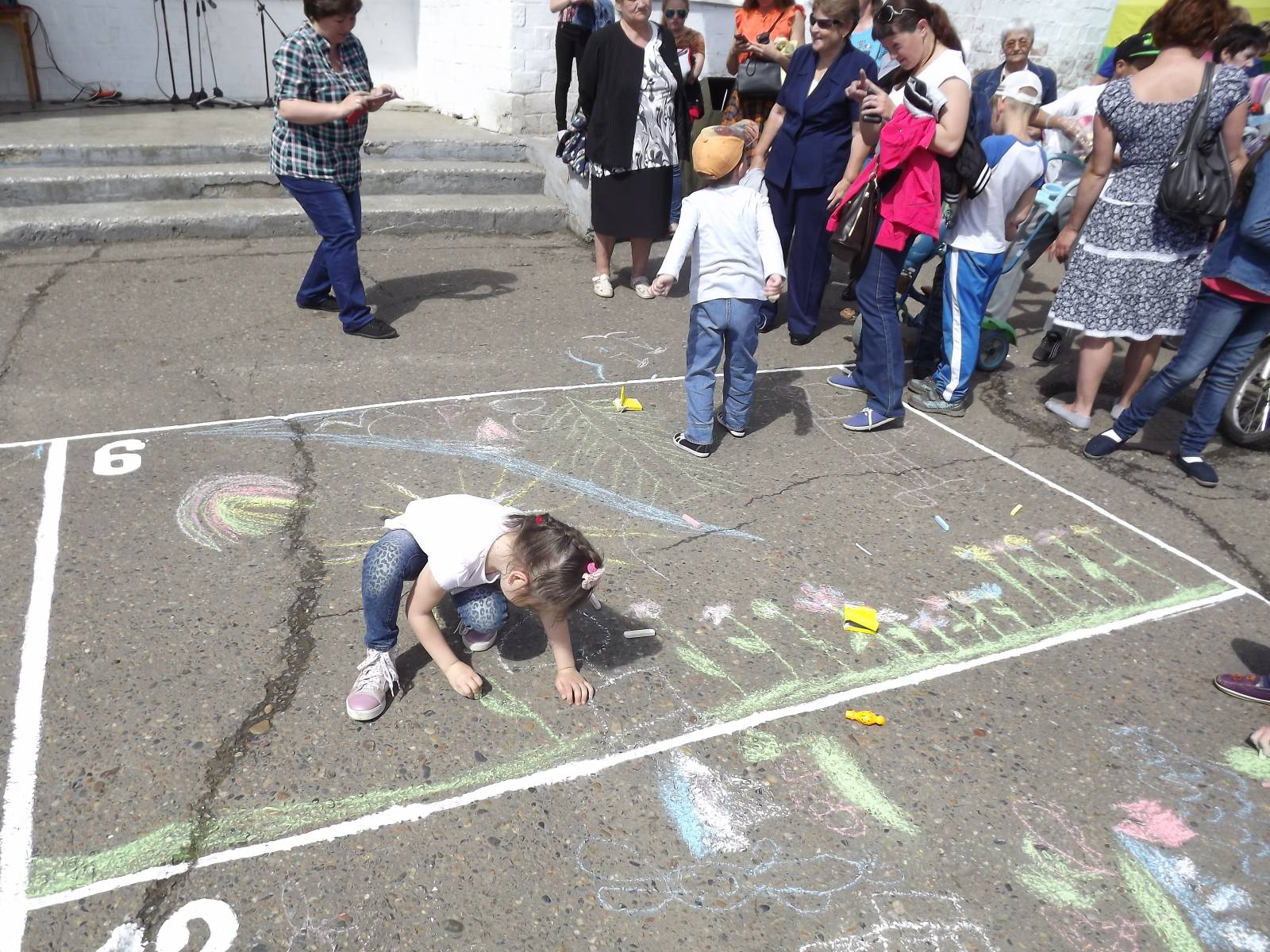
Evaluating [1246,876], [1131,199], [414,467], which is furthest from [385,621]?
[1131,199]

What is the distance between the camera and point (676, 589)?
335cm

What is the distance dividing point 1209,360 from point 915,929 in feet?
11.2

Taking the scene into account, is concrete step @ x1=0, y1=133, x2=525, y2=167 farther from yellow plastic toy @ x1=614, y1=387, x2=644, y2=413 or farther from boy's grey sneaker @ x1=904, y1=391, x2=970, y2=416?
boy's grey sneaker @ x1=904, y1=391, x2=970, y2=416

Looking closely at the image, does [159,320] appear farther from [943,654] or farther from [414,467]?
[943,654]

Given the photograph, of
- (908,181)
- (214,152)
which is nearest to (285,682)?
(908,181)

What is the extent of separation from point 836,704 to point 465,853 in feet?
4.13

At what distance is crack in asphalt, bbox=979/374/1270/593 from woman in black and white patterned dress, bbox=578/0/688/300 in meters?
2.43

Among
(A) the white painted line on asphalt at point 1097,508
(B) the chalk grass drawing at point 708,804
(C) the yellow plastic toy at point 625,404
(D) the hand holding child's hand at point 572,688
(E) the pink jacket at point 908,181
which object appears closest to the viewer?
(B) the chalk grass drawing at point 708,804

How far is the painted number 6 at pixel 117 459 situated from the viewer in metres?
3.79

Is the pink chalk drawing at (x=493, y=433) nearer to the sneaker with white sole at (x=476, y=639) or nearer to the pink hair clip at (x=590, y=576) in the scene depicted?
the sneaker with white sole at (x=476, y=639)

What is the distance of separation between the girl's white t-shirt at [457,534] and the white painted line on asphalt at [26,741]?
1.17m

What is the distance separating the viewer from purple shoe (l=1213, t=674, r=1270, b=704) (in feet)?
9.94

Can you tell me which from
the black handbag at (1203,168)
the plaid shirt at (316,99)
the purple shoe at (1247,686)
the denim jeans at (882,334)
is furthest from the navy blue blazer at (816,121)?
the purple shoe at (1247,686)

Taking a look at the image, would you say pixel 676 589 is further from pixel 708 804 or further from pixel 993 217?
pixel 993 217
